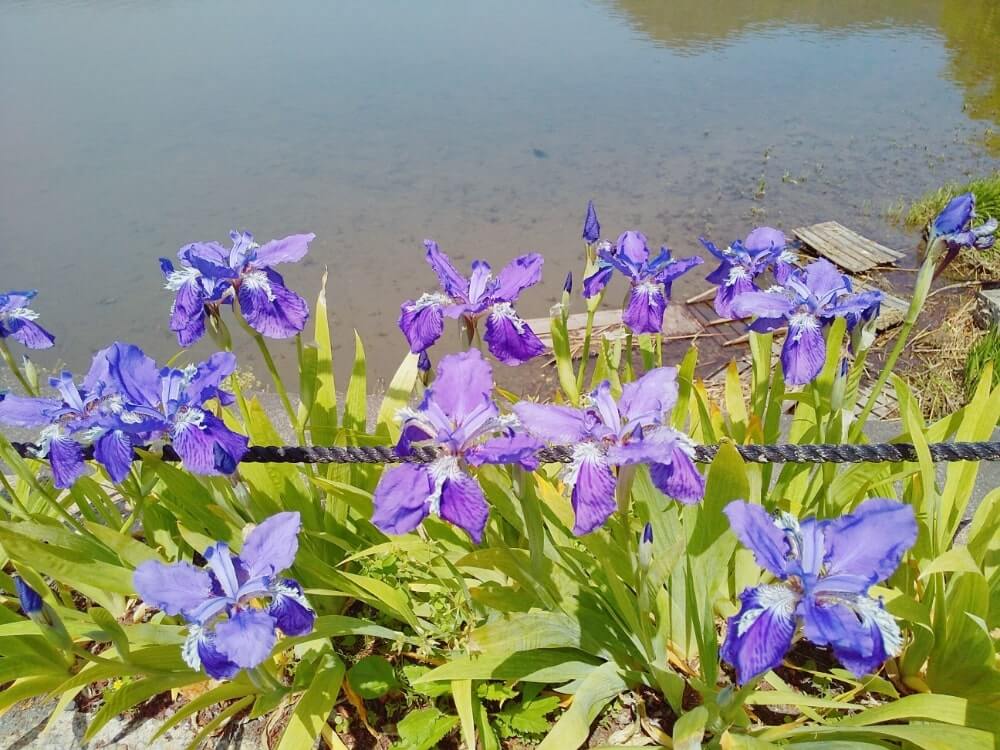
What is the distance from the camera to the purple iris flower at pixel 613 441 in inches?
56.7

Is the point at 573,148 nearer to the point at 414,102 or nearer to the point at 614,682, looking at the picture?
the point at 414,102

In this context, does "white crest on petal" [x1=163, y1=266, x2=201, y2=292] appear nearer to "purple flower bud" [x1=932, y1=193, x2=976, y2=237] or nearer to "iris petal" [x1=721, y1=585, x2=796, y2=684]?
"iris petal" [x1=721, y1=585, x2=796, y2=684]

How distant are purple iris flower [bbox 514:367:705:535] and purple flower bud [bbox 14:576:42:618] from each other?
127 cm

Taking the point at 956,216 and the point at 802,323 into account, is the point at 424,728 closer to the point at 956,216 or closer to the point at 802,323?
the point at 802,323


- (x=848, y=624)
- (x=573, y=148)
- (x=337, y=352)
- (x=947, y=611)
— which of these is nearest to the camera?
(x=848, y=624)

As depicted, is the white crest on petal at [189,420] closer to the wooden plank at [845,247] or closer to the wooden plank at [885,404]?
the wooden plank at [885,404]

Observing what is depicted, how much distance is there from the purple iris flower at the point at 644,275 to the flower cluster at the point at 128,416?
4.15ft

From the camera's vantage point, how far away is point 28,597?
1.72 meters

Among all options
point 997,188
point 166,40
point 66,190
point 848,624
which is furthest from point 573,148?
point 166,40

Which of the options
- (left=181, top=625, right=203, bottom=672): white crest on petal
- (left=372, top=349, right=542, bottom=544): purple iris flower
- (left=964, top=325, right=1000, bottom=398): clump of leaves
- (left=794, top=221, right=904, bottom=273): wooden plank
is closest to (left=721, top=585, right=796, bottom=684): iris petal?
(left=372, top=349, right=542, bottom=544): purple iris flower

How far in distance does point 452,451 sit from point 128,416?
2.76 feet

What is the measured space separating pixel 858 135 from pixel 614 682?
29.0ft

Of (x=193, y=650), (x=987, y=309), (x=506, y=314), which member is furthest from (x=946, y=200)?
(x=193, y=650)

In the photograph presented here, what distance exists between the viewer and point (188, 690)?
2.26 m
